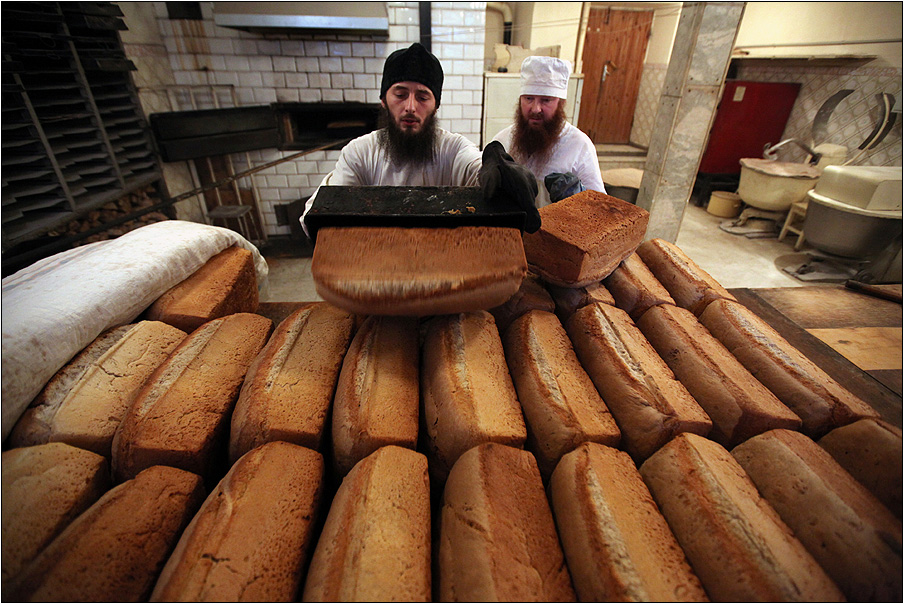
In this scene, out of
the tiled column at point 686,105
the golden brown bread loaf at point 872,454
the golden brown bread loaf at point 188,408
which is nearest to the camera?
the golden brown bread loaf at point 872,454

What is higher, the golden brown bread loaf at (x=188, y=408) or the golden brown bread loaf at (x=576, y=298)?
the golden brown bread loaf at (x=576, y=298)

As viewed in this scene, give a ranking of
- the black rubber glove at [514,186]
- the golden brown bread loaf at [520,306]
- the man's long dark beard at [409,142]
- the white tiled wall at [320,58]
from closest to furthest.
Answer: the black rubber glove at [514,186]
the golden brown bread loaf at [520,306]
the man's long dark beard at [409,142]
the white tiled wall at [320,58]

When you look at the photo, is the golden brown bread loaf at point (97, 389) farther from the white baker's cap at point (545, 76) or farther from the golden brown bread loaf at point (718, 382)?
the white baker's cap at point (545, 76)

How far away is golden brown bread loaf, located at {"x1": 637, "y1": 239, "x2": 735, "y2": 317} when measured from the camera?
1393mm

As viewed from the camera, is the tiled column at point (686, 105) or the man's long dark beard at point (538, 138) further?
the tiled column at point (686, 105)

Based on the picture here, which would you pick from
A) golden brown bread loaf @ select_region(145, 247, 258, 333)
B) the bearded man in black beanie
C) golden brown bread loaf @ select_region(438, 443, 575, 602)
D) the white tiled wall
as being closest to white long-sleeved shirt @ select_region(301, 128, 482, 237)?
the bearded man in black beanie

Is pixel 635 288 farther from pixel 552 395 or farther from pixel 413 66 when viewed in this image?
pixel 413 66

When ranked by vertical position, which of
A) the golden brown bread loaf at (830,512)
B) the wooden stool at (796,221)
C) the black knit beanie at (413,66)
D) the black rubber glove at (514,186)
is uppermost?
the black knit beanie at (413,66)

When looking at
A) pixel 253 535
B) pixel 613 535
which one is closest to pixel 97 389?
pixel 253 535

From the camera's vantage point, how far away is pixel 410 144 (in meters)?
2.18

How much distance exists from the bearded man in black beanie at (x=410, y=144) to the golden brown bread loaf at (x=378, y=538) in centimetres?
157

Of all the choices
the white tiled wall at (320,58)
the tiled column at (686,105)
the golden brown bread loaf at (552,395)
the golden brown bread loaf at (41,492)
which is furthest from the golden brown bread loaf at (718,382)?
the white tiled wall at (320,58)

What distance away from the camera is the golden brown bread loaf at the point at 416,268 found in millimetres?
998

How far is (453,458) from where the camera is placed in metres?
0.99
